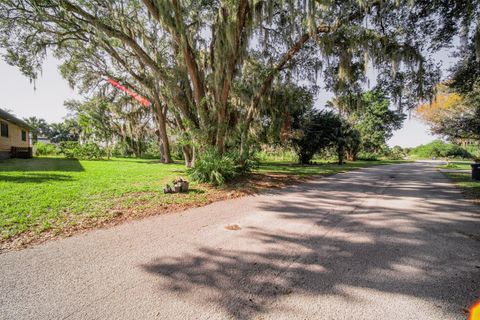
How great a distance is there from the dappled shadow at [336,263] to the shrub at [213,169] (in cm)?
353

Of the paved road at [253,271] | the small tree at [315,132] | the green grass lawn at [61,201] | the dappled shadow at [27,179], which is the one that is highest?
the small tree at [315,132]

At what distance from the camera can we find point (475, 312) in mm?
1699

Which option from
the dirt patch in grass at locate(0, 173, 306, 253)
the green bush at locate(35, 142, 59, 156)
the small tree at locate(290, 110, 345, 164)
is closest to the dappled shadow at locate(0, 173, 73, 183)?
the dirt patch in grass at locate(0, 173, 306, 253)

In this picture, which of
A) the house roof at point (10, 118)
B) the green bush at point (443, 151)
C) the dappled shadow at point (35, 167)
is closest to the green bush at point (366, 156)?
the green bush at point (443, 151)

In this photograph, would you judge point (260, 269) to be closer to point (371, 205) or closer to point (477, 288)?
point (477, 288)

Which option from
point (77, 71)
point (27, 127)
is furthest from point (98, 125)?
point (77, 71)

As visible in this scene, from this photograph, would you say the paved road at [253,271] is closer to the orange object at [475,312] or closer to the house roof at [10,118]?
the orange object at [475,312]

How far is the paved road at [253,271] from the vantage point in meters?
1.75

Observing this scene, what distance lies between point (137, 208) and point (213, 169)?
3.23m

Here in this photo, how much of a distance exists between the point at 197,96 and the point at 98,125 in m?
19.9

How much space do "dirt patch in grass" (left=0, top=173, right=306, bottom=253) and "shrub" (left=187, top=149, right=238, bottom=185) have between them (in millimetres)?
387

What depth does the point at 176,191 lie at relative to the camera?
612cm

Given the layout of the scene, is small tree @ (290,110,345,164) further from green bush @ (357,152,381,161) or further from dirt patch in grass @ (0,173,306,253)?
green bush @ (357,152,381,161)

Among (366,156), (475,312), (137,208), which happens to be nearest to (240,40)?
(137,208)
